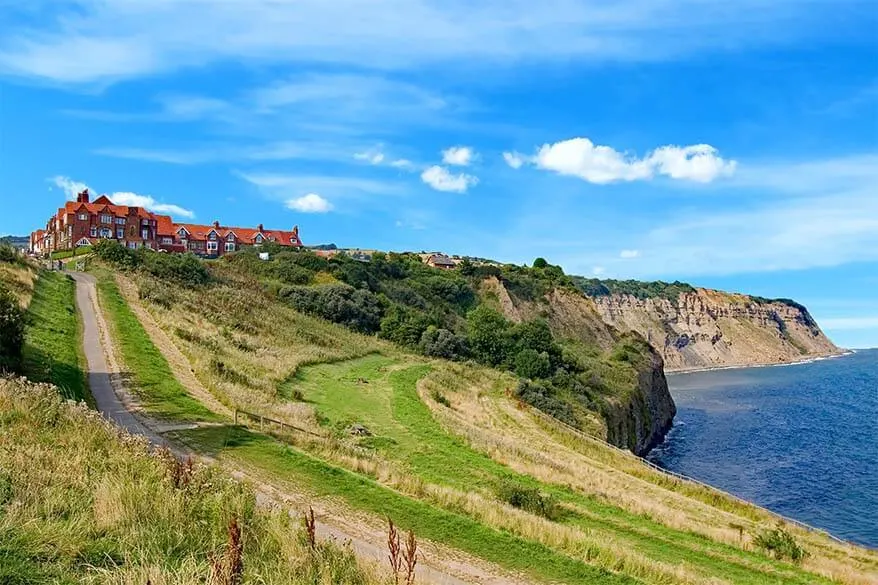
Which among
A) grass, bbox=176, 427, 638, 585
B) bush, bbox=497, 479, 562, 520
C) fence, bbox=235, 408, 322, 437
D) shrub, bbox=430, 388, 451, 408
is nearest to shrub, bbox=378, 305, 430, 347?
shrub, bbox=430, 388, 451, 408

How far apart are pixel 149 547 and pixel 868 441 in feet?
219

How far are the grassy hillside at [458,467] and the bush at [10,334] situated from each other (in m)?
3.78

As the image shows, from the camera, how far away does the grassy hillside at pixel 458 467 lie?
510 inches

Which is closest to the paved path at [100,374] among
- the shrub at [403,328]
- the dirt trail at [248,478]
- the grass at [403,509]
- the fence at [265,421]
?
the dirt trail at [248,478]

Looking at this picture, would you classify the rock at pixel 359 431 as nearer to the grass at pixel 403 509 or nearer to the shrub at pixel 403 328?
the grass at pixel 403 509

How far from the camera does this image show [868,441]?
2279 inches

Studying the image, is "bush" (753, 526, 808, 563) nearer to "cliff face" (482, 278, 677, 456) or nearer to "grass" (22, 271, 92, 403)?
"grass" (22, 271, 92, 403)

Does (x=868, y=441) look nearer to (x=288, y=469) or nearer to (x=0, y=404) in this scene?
(x=288, y=469)

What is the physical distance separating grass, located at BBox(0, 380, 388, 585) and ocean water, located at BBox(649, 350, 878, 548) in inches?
1280

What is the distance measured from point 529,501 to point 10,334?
16865 millimetres

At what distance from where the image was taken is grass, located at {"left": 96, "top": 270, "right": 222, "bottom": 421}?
63.9ft

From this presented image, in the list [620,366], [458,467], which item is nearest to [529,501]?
[458,467]

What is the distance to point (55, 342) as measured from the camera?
2584 cm

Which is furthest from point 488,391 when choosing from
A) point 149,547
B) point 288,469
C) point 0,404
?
point 149,547
